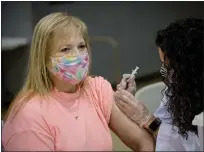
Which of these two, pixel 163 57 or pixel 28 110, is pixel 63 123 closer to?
pixel 28 110

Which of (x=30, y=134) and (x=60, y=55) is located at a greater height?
(x=60, y=55)

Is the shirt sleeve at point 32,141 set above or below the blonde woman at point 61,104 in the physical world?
below

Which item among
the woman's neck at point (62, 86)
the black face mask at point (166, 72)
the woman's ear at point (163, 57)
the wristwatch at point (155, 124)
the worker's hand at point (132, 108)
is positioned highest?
the woman's ear at point (163, 57)

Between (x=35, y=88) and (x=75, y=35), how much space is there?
28 centimetres

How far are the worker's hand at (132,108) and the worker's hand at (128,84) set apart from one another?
0.06 ft

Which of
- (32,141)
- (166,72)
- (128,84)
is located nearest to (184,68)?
(166,72)

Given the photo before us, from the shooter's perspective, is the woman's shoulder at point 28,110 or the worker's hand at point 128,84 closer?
the woman's shoulder at point 28,110

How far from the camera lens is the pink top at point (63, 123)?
53.1 inches

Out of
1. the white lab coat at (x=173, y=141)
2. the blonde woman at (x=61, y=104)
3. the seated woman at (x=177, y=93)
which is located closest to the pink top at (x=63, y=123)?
the blonde woman at (x=61, y=104)

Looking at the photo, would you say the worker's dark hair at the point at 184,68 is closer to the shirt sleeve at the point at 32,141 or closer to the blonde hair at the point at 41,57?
the blonde hair at the point at 41,57

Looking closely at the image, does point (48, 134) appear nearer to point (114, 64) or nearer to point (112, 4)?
point (114, 64)

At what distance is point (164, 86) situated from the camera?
4.81 ft

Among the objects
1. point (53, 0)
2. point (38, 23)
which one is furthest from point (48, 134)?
point (53, 0)

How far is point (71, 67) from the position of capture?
136cm
